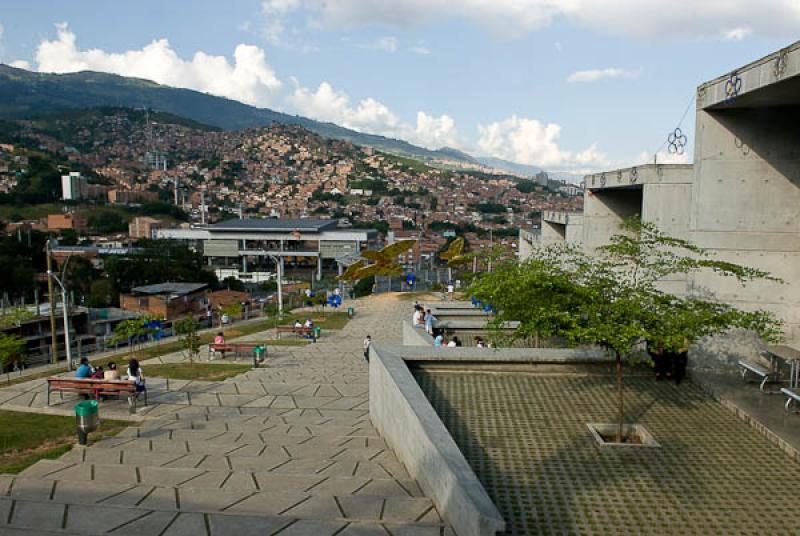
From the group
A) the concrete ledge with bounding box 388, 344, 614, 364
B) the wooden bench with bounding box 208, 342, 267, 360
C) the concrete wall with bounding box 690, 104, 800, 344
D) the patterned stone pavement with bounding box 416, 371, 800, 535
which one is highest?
the concrete wall with bounding box 690, 104, 800, 344

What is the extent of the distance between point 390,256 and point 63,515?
29.3 meters

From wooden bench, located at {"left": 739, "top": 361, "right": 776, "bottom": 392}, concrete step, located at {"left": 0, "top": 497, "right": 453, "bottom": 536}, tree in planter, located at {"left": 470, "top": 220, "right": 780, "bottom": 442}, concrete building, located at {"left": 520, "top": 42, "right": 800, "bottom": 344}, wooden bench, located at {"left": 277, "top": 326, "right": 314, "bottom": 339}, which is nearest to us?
concrete step, located at {"left": 0, "top": 497, "right": 453, "bottom": 536}

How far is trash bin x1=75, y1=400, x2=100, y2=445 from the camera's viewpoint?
785cm

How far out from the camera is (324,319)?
26078 mm

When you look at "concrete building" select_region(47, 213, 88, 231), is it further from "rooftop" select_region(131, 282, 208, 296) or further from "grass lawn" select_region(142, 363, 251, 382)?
"grass lawn" select_region(142, 363, 251, 382)

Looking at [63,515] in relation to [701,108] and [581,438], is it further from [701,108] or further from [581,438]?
[701,108]

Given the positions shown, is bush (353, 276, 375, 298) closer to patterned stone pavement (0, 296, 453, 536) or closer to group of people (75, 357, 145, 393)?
group of people (75, 357, 145, 393)

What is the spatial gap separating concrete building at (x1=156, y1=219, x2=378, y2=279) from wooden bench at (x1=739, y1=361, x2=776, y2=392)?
69593 millimetres

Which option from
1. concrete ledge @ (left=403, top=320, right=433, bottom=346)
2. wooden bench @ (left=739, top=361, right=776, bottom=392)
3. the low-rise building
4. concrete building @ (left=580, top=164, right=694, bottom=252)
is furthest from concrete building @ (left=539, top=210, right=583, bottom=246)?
the low-rise building

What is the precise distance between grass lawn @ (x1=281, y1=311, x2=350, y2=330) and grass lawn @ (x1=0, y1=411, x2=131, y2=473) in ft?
43.3

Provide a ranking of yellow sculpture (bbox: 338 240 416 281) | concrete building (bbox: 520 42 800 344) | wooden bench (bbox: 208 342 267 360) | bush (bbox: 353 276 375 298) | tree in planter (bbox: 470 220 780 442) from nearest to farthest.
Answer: tree in planter (bbox: 470 220 780 442), concrete building (bbox: 520 42 800 344), wooden bench (bbox: 208 342 267 360), yellow sculpture (bbox: 338 240 416 281), bush (bbox: 353 276 375 298)

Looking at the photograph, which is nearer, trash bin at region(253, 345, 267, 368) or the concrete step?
the concrete step

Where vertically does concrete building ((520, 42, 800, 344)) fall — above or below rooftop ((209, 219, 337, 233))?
above

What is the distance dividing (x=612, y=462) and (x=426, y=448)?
2084 mm
